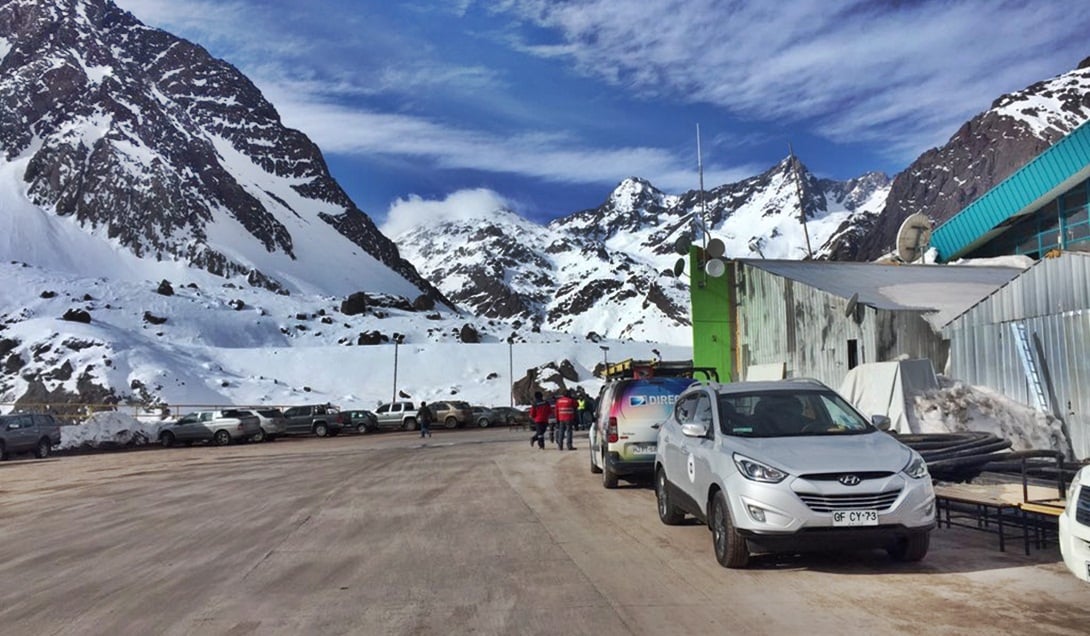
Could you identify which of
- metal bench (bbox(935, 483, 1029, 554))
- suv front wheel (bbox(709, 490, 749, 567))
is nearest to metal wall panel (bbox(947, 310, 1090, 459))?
metal bench (bbox(935, 483, 1029, 554))

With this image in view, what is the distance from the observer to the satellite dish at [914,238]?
1192 inches

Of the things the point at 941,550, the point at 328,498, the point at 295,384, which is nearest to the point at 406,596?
the point at 941,550

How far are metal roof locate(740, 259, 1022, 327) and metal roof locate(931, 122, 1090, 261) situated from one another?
78.4 inches

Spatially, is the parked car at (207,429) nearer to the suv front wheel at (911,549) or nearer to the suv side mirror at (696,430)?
the suv side mirror at (696,430)

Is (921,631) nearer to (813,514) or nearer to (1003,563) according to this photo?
(813,514)

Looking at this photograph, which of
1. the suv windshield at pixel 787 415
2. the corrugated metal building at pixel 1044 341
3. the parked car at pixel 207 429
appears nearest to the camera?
the suv windshield at pixel 787 415

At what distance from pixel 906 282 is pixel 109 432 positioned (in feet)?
99.8

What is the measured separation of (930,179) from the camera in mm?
151500

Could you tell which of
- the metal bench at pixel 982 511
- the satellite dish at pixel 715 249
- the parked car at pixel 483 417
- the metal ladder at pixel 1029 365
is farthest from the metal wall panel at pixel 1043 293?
the parked car at pixel 483 417

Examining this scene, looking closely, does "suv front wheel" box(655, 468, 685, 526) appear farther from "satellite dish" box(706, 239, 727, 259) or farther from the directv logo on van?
"satellite dish" box(706, 239, 727, 259)

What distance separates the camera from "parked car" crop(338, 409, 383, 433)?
149 feet

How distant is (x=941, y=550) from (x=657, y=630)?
381cm

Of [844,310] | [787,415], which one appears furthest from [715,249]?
[787,415]

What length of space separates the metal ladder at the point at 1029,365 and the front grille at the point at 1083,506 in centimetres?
1088
